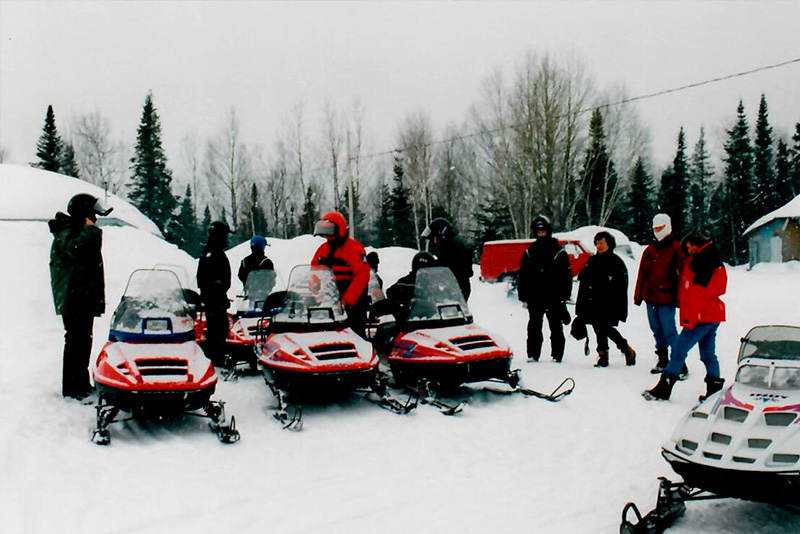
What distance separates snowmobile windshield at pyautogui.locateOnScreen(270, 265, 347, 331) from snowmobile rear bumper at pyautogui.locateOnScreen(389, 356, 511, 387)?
2.78ft

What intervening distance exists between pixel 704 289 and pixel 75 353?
18.1ft

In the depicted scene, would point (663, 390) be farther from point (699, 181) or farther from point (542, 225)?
point (699, 181)

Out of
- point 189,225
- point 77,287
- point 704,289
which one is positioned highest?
point 189,225

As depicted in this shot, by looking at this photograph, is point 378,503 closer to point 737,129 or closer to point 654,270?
point 654,270

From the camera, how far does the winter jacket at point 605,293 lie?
7.59 metres

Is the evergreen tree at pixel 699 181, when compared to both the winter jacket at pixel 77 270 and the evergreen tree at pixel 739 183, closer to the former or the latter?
the evergreen tree at pixel 739 183

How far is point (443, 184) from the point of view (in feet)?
158

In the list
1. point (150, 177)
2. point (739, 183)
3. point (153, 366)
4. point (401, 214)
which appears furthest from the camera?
point (739, 183)

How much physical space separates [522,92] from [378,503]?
3223 centimetres

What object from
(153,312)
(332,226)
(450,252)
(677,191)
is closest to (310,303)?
(332,226)

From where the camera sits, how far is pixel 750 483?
3117 millimetres

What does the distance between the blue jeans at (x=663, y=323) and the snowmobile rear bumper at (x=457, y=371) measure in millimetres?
1886

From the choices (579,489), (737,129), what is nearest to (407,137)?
(737,129)

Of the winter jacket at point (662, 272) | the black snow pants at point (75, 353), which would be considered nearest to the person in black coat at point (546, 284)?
the winter jacket at point (662, 272)
